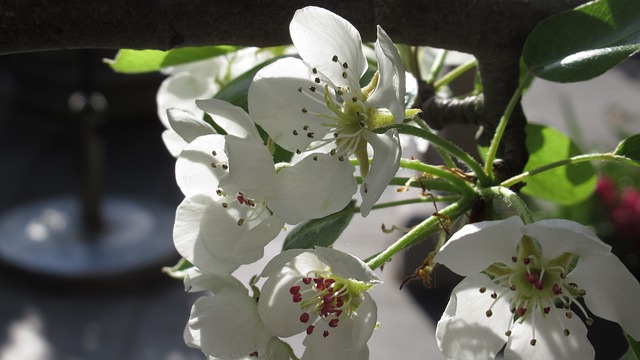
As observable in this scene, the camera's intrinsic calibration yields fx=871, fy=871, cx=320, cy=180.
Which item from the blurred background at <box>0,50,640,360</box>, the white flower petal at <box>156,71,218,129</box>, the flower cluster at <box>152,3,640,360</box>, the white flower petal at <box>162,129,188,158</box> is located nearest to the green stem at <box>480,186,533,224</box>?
the flower cluster at <box>152,3,640,360</box>

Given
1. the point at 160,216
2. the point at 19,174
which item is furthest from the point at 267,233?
the point at 19,174

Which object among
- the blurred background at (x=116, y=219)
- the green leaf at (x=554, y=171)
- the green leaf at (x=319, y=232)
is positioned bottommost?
the blurred background at (x=116, y=219)

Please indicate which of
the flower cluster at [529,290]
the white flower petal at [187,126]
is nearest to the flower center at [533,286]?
the flower cluster at [529,290]

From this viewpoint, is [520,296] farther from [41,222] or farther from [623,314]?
[41,222]

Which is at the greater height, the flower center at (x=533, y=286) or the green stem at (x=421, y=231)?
the green stem at (x=421, y=231)

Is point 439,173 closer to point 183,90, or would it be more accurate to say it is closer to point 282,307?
point 282,307

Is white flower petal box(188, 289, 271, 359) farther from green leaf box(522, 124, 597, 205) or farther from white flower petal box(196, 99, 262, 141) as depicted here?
green leaf box(522, 124, 597, 205)

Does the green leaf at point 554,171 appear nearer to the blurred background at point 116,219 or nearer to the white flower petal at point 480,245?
the white flower petal at point 480,245

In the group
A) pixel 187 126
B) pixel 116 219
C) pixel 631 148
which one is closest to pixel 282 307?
Answer: pixel 187 126
